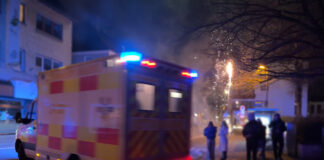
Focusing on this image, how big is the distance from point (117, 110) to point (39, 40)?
62.3 feet

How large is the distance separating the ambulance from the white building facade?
14165 mm

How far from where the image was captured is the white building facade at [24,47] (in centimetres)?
1938

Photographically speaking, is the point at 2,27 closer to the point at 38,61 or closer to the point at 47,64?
the point at 38,61

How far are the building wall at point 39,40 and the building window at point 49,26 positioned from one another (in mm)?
255

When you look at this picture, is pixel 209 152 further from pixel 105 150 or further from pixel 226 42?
pixel 105 150

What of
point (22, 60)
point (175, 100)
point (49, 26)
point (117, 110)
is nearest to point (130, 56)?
point (117, 110)

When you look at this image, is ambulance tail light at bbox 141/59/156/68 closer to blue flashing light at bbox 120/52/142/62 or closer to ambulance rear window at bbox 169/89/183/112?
blue flashing light at bbox 120/52/142/62

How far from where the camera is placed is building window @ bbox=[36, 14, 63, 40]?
2203cm

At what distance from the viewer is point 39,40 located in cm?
2184

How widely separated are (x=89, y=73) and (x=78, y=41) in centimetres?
2456

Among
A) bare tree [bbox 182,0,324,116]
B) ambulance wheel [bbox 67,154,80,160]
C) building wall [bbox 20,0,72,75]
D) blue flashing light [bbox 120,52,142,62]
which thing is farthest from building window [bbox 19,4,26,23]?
blue flashing light [bbox 120,52,142,62]

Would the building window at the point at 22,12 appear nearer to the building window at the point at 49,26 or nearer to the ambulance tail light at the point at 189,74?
the building window at the point at 49,26

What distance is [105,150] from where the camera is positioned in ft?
17.3

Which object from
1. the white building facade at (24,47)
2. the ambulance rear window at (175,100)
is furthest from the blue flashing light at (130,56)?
the white building facade at (24,47)
